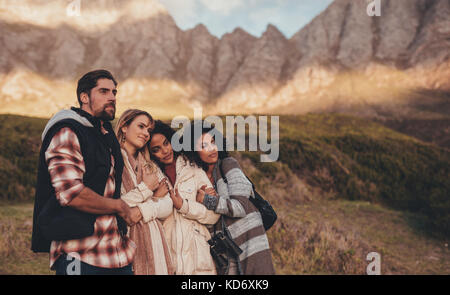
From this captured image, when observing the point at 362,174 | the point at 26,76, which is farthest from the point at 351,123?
the point at 26,76

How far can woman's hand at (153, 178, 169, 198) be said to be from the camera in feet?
8.96

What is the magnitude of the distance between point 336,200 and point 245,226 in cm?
1082

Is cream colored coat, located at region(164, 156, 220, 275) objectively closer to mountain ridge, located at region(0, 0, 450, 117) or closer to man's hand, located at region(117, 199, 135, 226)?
man's hand, located at region(117, 199, 135, 226)

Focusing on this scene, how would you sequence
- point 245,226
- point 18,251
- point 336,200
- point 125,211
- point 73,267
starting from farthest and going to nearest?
point 336,200, point 18,251, point 245,226, point 125,211, point 73,267

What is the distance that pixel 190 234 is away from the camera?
2.75m

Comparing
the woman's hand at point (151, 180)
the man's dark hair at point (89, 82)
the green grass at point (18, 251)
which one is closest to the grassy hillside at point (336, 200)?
the green grass at point (18, 251)

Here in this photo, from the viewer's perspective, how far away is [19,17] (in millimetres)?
84938

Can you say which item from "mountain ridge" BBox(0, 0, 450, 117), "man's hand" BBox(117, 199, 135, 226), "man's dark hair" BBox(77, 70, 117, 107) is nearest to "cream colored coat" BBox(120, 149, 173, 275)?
"man's hand" BBox(117, 199, 135, 226)

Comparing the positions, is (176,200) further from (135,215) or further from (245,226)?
(245,226)

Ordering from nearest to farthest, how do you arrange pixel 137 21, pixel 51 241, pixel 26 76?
pixel 51 241, pixel 26 76, pixel 137 21

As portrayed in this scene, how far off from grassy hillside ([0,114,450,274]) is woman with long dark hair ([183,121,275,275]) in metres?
3.89

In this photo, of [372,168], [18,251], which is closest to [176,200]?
[18,251]
